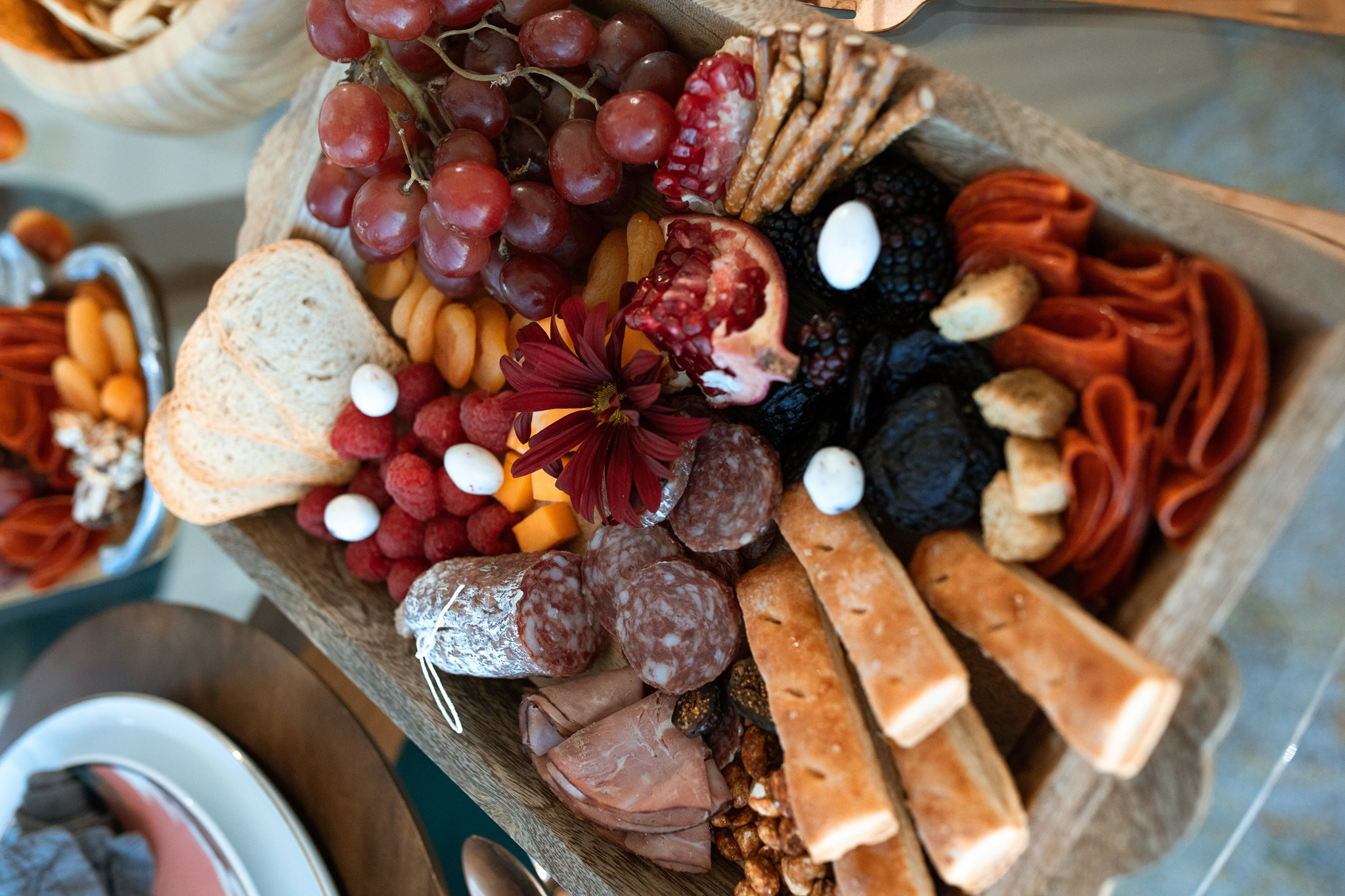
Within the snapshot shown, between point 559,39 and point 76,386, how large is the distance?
126 cm

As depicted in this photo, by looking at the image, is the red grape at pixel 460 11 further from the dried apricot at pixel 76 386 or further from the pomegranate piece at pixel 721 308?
the dried apricot at pixel 76 386

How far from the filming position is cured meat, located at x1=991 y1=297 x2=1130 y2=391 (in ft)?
2.24

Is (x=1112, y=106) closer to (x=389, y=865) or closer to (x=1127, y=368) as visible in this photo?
(x=1127, y=368)

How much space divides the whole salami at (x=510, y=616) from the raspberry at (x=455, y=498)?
81mm

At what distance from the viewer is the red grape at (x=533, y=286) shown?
103cm

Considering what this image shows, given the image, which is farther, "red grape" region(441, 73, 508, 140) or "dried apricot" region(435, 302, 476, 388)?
"dried apricot" region(435, 302, 476, 388)

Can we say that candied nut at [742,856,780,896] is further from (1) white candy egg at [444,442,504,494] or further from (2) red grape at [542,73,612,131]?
(2) red grape at [542,73,612,131]

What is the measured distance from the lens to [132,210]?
1905 mm

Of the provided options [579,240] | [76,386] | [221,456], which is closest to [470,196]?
[579,240]

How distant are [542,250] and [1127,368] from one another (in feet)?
2.28

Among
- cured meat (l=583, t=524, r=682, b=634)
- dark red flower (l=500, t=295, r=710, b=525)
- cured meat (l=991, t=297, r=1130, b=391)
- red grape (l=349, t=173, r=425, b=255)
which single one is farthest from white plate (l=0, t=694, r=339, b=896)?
cured meat (l=991, t=297, r=1130, b=391)

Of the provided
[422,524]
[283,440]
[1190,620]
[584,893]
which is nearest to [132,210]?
[283,440]

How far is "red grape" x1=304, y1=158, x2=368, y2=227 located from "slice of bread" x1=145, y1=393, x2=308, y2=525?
0.42 metres

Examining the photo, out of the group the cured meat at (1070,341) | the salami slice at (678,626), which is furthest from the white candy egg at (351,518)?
the cured meat at (1070,341)
